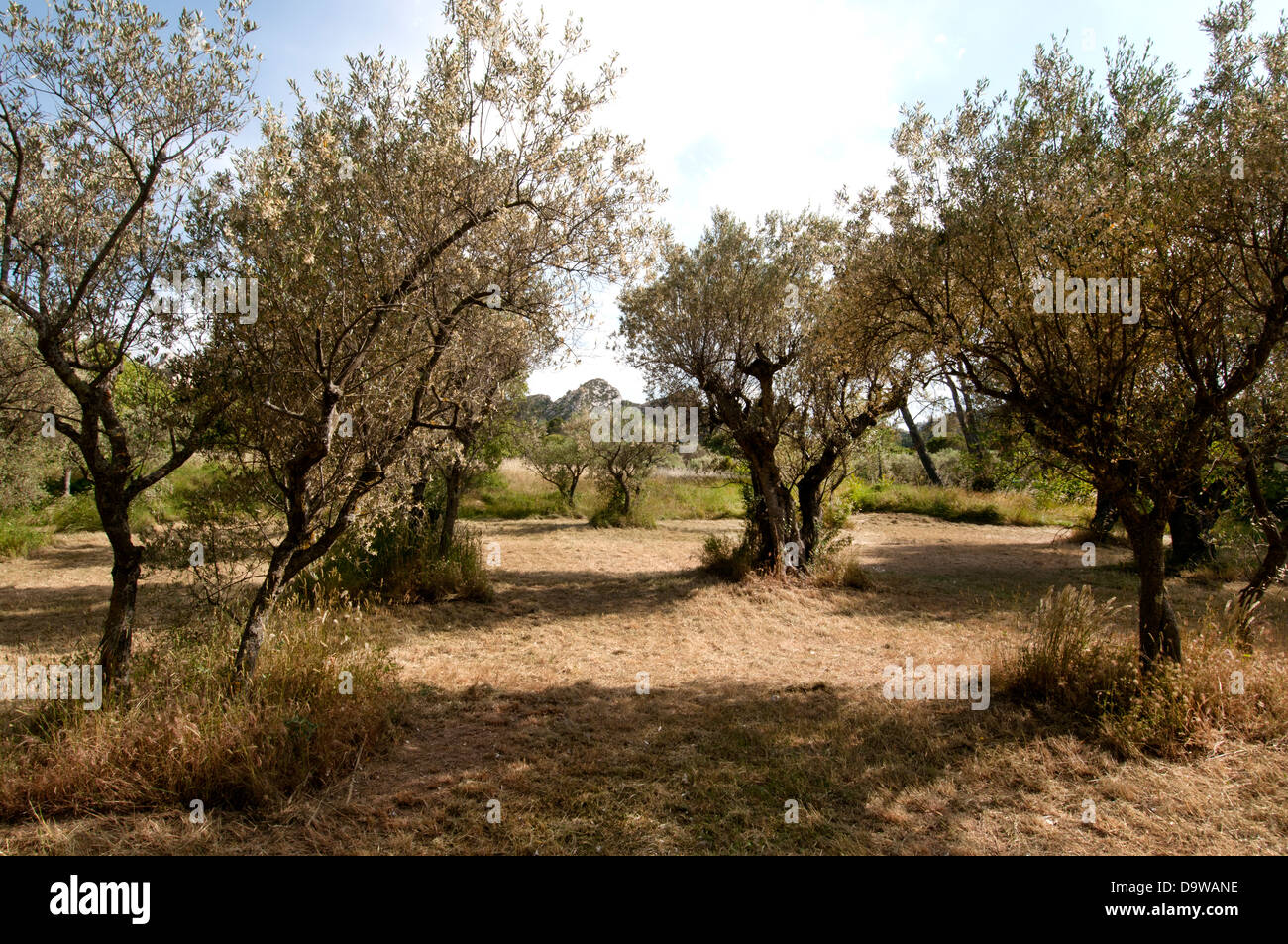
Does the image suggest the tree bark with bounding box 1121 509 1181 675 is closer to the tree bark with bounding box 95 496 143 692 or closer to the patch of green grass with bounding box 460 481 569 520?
the tree bark with bounding box 95 496 143 692

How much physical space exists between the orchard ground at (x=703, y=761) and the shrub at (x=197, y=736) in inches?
6.0

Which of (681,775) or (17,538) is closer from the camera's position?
(681,775)

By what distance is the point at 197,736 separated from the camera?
→ 4043mm

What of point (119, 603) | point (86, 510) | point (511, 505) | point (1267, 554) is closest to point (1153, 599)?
point (1267, 554)

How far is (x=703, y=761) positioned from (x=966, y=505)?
2331 centimetres

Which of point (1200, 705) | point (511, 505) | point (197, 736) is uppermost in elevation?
point (511, 505)

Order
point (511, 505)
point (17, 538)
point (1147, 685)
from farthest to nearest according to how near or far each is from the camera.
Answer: point (511, 505) < point (17, 538) < point (1147, 685)

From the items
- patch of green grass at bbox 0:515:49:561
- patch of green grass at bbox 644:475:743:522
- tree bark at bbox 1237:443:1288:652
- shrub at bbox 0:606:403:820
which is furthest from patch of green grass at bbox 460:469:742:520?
shrub at bbox 0:606:403:820

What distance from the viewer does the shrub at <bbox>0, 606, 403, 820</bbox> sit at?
3.86 meters

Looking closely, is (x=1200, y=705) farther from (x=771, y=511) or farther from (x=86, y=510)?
(x=86, y=510)

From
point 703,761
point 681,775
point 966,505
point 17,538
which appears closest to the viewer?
point 681,775

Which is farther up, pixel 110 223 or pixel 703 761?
pixel 110 223
